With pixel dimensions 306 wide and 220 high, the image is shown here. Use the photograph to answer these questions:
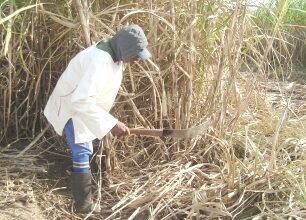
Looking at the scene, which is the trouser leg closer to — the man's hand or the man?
the man

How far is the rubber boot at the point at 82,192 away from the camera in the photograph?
207 centimetres

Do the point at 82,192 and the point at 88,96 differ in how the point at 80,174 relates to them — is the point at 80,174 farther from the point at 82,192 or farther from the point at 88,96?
the point at 88,96

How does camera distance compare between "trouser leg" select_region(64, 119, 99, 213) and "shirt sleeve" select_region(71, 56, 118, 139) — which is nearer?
"shirt sleeve" select_region(71, 56, 118, 139)

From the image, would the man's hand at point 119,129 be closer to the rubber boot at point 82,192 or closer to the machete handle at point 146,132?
the machete handle at point 146,132

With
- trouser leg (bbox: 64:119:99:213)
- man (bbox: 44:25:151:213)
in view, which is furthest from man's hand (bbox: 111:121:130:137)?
trouser leg (bbox: 64:119:99:213)

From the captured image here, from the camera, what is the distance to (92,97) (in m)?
1.88

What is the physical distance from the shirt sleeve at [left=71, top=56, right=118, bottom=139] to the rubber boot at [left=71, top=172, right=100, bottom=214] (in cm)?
24

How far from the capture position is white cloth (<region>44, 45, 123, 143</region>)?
6.17 ft

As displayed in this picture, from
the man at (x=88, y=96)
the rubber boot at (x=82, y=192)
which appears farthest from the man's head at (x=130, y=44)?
the rubber boot at (x=82, y=192)

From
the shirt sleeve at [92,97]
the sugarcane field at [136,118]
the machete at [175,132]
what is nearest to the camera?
the shirt sleeve at [92,97]

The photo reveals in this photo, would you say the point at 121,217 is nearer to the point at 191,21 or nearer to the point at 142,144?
the point at 142,144

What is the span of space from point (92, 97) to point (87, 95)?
0.10ft

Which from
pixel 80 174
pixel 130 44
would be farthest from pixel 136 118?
pixel 130 44

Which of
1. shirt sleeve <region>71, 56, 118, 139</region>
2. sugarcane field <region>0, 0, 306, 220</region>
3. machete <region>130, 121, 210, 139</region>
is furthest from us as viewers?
machete <region>130, 121, 210, 139</region>
